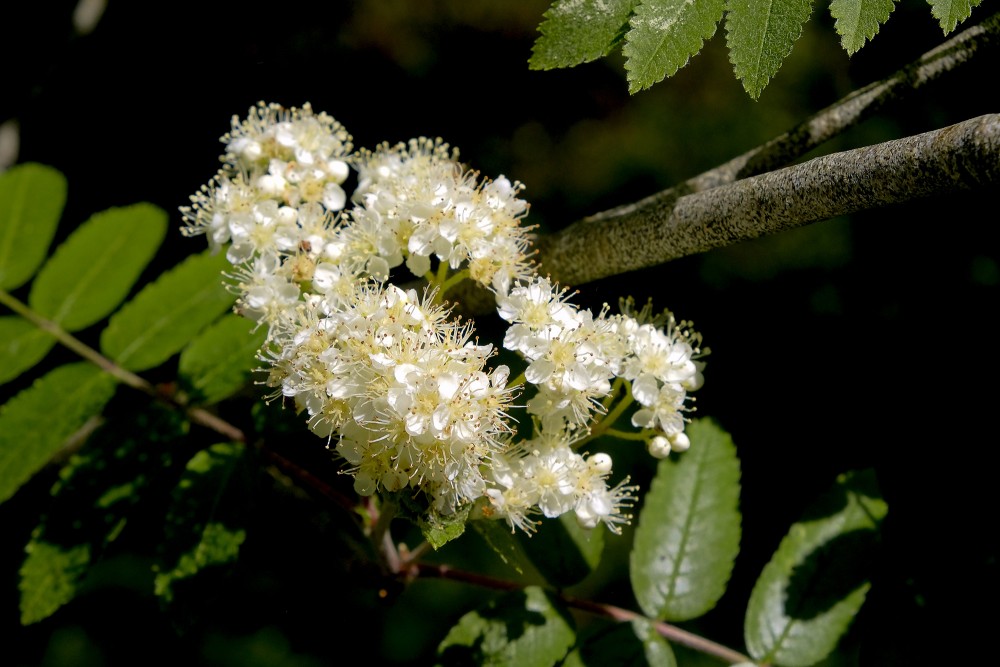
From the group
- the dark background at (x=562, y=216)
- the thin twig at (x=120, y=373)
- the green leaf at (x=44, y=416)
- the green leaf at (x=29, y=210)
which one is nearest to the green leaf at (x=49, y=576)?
the green leaf at (x=44, y=416)

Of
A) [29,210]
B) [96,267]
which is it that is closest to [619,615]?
[96,267]

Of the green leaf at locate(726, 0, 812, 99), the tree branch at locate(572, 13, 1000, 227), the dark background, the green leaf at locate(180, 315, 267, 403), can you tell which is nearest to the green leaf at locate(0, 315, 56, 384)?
the green leaf at locate(180, 315, 267, 403)

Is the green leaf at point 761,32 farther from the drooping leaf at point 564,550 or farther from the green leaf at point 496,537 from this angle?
the drooping leaf at point 564,550

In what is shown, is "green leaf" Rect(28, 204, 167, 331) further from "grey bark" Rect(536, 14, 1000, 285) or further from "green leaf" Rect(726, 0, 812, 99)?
"green leaf" Rect(726, 0, 812, 99)

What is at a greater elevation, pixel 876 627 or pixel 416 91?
pixel 416 91

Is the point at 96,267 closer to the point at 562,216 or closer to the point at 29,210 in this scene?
the point at 29,210

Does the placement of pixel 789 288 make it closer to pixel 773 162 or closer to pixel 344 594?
pixel 773 162

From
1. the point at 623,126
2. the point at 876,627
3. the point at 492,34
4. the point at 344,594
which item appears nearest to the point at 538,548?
the point at 876,627
